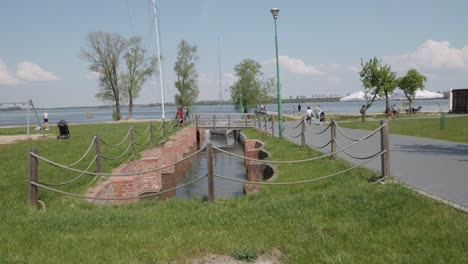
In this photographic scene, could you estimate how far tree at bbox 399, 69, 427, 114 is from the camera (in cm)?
4200

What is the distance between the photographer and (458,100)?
37.3 meters

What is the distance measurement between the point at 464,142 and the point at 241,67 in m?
44.4

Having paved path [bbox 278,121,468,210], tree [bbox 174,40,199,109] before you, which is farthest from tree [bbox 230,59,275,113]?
Result: paved path [bbox 278,121,468,210]

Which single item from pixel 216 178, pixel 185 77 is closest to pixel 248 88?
pixel 185 77

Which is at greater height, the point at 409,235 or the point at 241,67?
the point at 241,67

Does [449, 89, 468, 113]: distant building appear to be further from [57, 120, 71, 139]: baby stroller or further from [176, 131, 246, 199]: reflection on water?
[57, 120, 71, 139]: baby stroller

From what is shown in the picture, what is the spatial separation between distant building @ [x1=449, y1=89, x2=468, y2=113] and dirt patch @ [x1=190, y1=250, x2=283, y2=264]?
37610 mm

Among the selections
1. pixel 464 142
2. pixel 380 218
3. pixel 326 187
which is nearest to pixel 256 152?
pixel 464 142

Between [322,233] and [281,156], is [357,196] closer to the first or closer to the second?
[322,233]

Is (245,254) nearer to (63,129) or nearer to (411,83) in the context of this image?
(63,129)

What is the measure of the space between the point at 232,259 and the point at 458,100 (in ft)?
127

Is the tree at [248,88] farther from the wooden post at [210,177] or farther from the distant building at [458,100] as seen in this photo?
the wooden post at [210,177]

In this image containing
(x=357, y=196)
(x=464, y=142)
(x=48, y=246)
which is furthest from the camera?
(x=464, y=142)

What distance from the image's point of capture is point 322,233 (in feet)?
16.8
